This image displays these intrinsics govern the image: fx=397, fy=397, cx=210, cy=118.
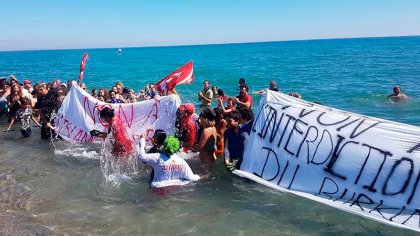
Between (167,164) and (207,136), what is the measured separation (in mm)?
1072

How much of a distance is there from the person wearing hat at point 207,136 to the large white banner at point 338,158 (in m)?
0.96

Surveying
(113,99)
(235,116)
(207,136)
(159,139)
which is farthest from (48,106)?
(235,116)

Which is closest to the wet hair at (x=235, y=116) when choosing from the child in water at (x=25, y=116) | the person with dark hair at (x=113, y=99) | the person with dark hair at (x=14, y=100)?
the person with dark hair at (x=113, y=99)

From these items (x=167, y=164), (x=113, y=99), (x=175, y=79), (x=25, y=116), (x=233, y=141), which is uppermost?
(x=175, y=79)

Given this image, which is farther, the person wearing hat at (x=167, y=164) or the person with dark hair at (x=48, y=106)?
the person with dark hair at (x=48, y=106)

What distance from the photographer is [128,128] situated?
32.5 feet

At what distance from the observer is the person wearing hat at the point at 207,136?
7.54 m

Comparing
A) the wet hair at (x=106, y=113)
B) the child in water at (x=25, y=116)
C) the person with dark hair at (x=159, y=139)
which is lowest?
the child in water at (x=25, y=116)

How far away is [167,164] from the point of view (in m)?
6.98

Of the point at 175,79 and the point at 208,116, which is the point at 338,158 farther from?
the point at 175,79

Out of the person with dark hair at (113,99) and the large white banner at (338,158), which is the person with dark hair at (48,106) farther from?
the large white banner at (338,158)

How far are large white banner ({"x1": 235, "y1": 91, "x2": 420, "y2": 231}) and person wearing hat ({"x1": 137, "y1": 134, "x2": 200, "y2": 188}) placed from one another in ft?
3.59

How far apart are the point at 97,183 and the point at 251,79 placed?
3665cm

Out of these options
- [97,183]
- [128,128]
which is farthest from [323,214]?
[128,128]
